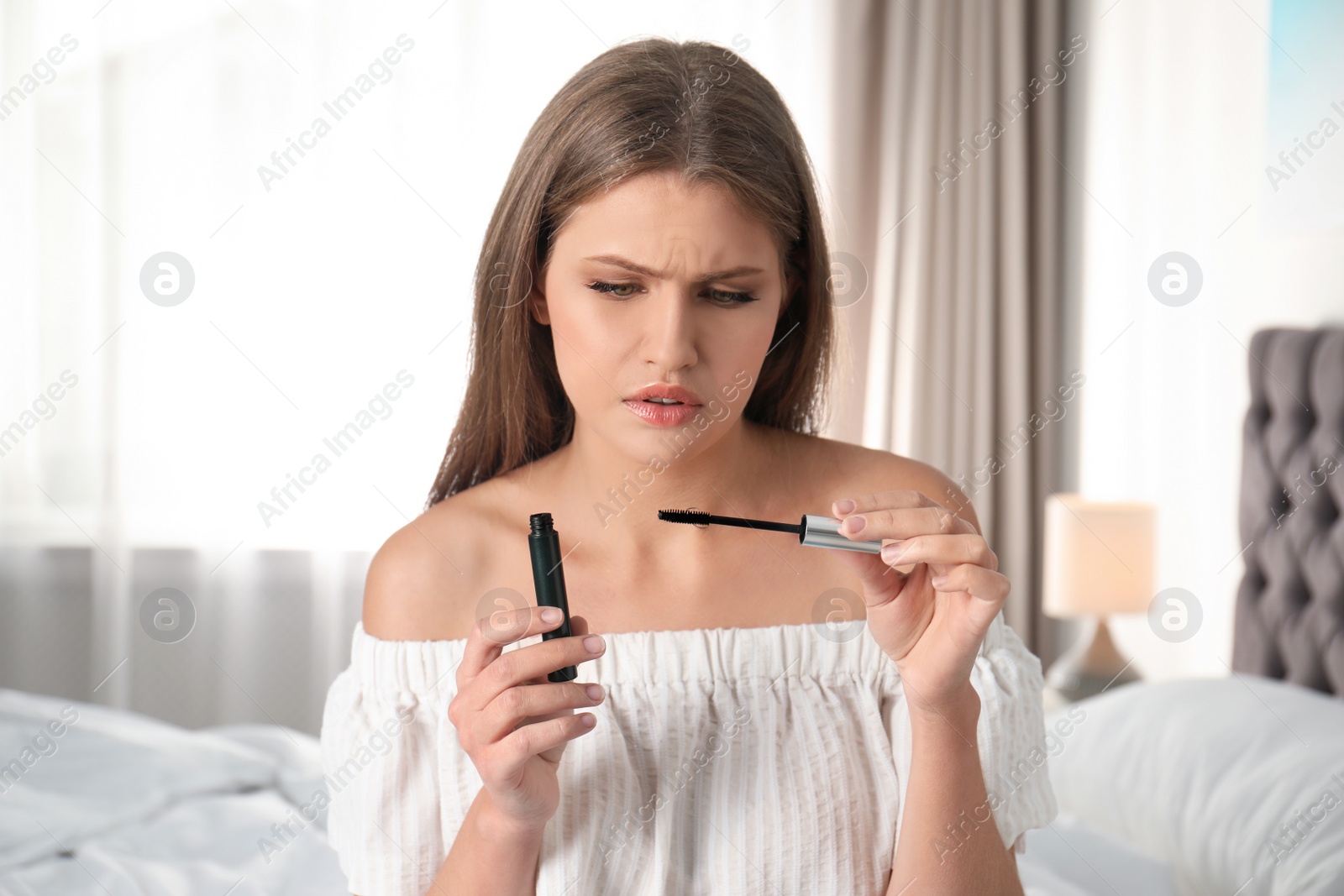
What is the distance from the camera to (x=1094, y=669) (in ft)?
7.79

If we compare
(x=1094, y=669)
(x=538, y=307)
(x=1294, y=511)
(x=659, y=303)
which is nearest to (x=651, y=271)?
(x=659, y=303)

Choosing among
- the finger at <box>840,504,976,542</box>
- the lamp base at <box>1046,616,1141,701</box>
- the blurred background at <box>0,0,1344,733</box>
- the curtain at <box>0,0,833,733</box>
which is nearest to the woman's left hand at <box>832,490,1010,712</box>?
the finger at <box>840,504,976,542</box>

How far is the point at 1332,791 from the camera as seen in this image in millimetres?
1294

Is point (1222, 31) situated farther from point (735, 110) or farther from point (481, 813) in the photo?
point (481, 813)

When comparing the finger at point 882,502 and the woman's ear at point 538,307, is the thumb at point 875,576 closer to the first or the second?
the finger at point 882,502

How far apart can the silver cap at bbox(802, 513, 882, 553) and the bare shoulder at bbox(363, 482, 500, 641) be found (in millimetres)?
396

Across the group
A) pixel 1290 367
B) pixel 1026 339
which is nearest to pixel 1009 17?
pixel 1026 339

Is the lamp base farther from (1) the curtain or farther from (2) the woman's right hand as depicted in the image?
(2) the woman's right hand

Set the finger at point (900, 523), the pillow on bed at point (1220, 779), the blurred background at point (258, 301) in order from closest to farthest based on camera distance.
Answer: the finger at point (900, 523), the pillow on bed at point (1220, 779), the blurred background at point (258, 301)

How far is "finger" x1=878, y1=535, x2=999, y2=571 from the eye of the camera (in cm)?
72

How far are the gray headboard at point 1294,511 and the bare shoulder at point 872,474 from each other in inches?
38.6

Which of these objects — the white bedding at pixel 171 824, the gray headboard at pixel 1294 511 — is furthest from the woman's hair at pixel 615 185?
the gray headboard at pixel 1294 511

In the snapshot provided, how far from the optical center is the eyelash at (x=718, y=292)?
33.9 inches

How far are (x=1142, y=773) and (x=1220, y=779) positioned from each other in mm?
145
